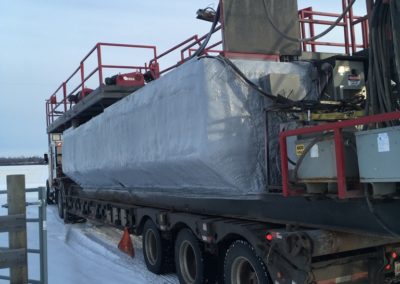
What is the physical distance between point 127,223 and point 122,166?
144 centimetres

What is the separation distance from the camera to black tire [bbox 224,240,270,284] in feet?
15.5

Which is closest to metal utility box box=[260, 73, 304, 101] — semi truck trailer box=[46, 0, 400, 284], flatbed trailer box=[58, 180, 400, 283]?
semi truck trailer box=[46, 0, 400, 284]

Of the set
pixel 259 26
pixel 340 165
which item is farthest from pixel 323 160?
pixel 259 26

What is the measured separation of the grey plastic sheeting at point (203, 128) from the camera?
4.91m

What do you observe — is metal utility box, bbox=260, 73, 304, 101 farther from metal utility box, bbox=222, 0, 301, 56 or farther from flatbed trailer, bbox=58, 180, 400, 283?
flatbed trailer, bbox=58, 180, 400, 283

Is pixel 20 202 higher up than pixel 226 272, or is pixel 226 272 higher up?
pixel 20 202

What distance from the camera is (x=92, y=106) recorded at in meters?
10.8

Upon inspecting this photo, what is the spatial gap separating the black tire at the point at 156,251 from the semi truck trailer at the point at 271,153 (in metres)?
0.02

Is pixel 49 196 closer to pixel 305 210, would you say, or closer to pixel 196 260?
pixel 196 260

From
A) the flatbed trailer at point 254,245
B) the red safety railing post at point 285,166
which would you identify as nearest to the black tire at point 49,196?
the flatbed trailer at point 254,245

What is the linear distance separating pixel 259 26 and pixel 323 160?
2.54 metres

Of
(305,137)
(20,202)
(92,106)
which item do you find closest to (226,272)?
(305,137)

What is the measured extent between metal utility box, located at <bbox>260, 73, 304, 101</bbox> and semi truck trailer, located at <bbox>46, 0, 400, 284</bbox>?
0.06 feet

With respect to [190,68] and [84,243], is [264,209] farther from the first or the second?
[84,243]
